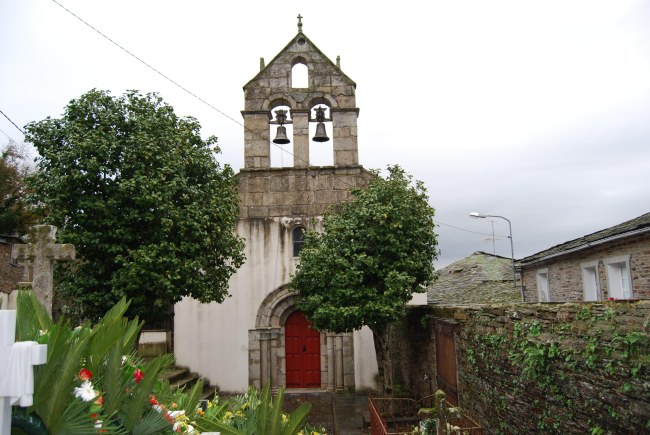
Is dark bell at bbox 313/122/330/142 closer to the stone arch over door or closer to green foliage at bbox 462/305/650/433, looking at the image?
the stone arch over door

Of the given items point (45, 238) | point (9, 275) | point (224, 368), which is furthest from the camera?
point (9, 275)

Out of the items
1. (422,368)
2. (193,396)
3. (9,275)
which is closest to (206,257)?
(422,368)

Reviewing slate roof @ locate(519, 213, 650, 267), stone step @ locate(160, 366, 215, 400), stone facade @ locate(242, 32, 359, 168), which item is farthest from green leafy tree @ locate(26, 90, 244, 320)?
Answer: slate roof @ locate(519, 213, 650, 267)

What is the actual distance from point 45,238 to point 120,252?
148cm

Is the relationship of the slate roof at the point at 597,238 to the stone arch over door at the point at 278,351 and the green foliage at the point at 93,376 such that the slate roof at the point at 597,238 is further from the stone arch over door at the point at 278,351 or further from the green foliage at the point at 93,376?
the green foliage at the point at 93,376

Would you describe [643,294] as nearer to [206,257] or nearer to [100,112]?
[206,257]

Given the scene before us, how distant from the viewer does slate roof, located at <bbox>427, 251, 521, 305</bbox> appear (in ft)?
58.7

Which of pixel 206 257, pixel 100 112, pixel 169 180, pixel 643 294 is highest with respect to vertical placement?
→ pixel 100 112

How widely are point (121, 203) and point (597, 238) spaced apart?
29.9 feet

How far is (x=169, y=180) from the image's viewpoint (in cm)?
1023

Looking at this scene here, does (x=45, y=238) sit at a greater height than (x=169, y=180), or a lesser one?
lesser

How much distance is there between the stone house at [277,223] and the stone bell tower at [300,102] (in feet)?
0.09

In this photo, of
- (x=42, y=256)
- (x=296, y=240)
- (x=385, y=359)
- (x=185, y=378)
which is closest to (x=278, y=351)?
(x=185, y=378)

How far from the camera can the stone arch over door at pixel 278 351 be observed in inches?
603
